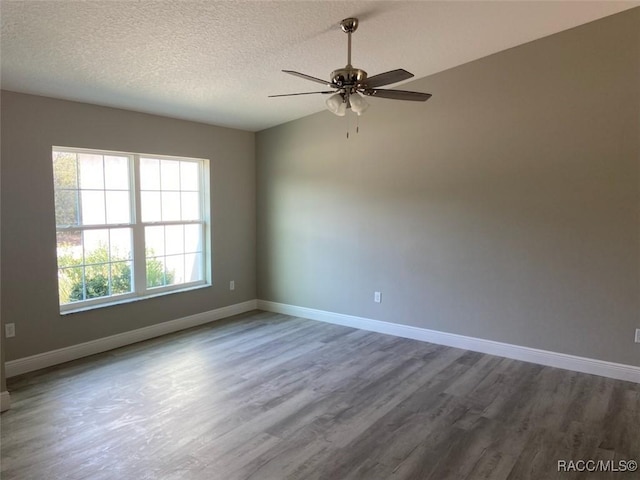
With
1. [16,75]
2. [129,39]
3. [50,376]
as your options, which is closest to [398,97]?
[129,39]

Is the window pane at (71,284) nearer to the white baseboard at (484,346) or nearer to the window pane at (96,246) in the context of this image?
the window pane at (96,246)

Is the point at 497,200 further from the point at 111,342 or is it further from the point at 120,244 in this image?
the point at 111,342

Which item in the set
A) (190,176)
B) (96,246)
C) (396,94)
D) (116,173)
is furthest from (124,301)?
(396,94)

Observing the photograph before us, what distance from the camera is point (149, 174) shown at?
4.64 meters

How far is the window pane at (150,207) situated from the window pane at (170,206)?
0.23ft

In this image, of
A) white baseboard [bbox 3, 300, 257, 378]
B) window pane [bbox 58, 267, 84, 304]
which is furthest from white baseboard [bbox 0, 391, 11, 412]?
window pane [bbox 58, 267, 84, 304]

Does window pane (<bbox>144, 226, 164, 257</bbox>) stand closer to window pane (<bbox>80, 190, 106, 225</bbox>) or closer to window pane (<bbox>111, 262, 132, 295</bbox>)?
window pane (<bbox>111, 262, 132, 295</bbox>)

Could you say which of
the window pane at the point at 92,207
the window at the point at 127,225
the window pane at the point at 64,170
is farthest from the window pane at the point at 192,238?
the window pane at the point at 64,170

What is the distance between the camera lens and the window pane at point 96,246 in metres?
4.09

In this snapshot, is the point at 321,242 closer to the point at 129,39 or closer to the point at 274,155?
the point at 274,155

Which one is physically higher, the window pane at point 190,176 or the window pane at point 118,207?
the window pane at point 190,176

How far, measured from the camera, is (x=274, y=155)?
18.5 ft

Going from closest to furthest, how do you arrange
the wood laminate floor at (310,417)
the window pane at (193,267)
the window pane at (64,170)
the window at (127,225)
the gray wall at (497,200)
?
the wood laminate floor at (310,417), the gray wall at (497,200), the window pane at (64,170), the window at (127,225), the window pane at (193,267)

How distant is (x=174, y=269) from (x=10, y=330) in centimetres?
179
